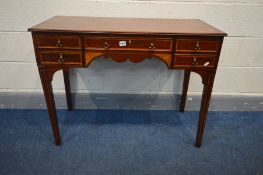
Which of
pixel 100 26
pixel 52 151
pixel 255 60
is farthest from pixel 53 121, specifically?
pixel 255 60

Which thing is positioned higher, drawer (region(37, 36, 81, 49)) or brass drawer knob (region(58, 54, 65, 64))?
drawer (region(37, 36, 81, 49))

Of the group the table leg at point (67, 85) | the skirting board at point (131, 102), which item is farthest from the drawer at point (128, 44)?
the skirting board at point (131, 102)

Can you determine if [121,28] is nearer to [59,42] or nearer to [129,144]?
[59,42]

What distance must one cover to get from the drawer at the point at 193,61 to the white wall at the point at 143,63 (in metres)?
0.57

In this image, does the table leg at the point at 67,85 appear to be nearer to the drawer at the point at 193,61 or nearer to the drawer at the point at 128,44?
the drawer at the point at 128,44

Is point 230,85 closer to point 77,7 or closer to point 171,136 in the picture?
point 171,136

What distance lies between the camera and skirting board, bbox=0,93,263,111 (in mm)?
1956

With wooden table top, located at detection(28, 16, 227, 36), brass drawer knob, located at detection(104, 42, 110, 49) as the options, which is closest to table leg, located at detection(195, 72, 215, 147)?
wooden table top, located at detection(28, 16, 227, 36)

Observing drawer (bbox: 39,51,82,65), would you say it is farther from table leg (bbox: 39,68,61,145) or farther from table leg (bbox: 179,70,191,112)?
table leg (bbox: 179,70,191,112)

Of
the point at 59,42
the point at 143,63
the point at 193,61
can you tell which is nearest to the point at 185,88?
the point at 143,63

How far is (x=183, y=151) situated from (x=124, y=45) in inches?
33.6

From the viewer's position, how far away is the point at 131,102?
1993 millimetres

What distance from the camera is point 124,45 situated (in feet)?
4.07

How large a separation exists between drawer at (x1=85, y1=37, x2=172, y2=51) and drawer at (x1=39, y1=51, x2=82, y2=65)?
9 centimetres
